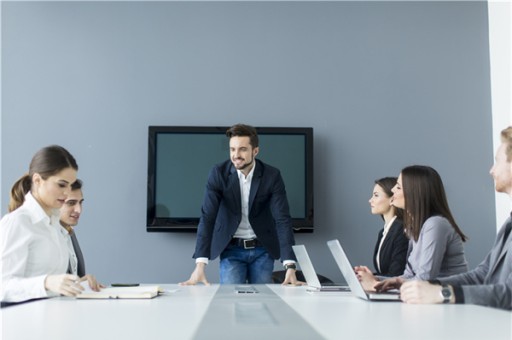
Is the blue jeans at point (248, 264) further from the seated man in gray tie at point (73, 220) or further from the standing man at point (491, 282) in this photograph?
the standing man at point (491, 282)

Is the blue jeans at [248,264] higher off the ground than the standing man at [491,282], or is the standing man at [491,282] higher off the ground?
the standing man at [491,282]

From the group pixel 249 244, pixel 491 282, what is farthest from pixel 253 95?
pixel 491 282

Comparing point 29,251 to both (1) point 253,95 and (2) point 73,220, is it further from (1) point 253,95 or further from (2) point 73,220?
(1) point 253,95

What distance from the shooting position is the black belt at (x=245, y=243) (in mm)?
3477

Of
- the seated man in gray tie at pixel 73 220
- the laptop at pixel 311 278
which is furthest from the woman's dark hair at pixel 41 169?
the laptop at pixel 311 278

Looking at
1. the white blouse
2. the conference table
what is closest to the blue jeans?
the white blouse

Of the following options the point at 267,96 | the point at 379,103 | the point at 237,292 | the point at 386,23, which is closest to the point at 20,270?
the point at 237,292

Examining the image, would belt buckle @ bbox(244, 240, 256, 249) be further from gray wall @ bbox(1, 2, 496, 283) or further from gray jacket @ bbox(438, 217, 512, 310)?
gray wall @ bbox(1, 2, 496, 283)

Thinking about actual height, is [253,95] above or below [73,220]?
above

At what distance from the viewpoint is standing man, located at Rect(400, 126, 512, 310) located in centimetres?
174

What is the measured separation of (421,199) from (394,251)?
80cm

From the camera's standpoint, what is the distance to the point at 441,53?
5219mm

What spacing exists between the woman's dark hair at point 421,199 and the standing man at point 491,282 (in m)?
0.47

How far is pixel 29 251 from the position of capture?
2.26 meters
